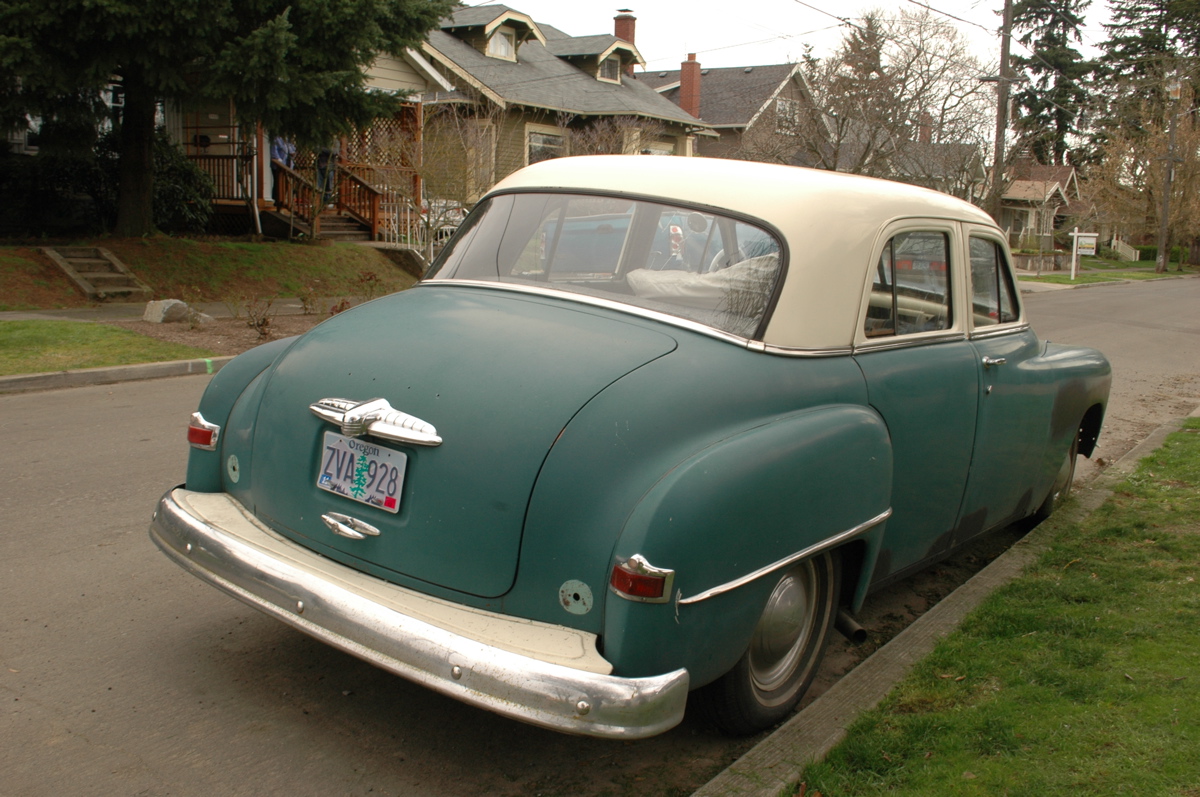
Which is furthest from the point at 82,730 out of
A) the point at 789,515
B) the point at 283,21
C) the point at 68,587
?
the point at 283,21

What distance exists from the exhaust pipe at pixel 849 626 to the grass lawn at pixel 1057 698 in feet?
0.73

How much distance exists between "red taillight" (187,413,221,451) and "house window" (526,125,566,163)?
29.8m

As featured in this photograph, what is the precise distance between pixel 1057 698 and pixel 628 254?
2112mm

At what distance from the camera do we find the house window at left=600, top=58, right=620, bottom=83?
37156 millimetres

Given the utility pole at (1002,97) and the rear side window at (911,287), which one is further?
the utility pole at (1002,97)

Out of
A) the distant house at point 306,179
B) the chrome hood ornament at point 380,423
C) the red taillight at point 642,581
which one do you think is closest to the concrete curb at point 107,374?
the chrome hood ornament at point 380,423

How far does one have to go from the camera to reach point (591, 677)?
2484 millimetres

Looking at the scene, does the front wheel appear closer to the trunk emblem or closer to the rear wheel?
the trunk emblem

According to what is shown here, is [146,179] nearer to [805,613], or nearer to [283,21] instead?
[283,21]

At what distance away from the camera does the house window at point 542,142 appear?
32719mm

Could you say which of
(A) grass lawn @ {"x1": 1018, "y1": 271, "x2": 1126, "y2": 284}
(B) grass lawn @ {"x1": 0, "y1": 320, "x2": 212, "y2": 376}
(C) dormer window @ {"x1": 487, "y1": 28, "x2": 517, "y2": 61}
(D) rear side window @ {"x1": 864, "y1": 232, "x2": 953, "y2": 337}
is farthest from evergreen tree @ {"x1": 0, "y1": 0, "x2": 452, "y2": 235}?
(A) grass lawn @ {"x1": 1018, "y1": 271, "x2": 1126, "y2": 284}

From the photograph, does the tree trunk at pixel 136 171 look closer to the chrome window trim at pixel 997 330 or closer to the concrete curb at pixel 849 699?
the chrome window trim at pixel 997 330

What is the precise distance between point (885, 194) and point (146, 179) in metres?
15.9

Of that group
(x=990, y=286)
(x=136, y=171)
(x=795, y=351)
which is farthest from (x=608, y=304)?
(x=136, y=171)
